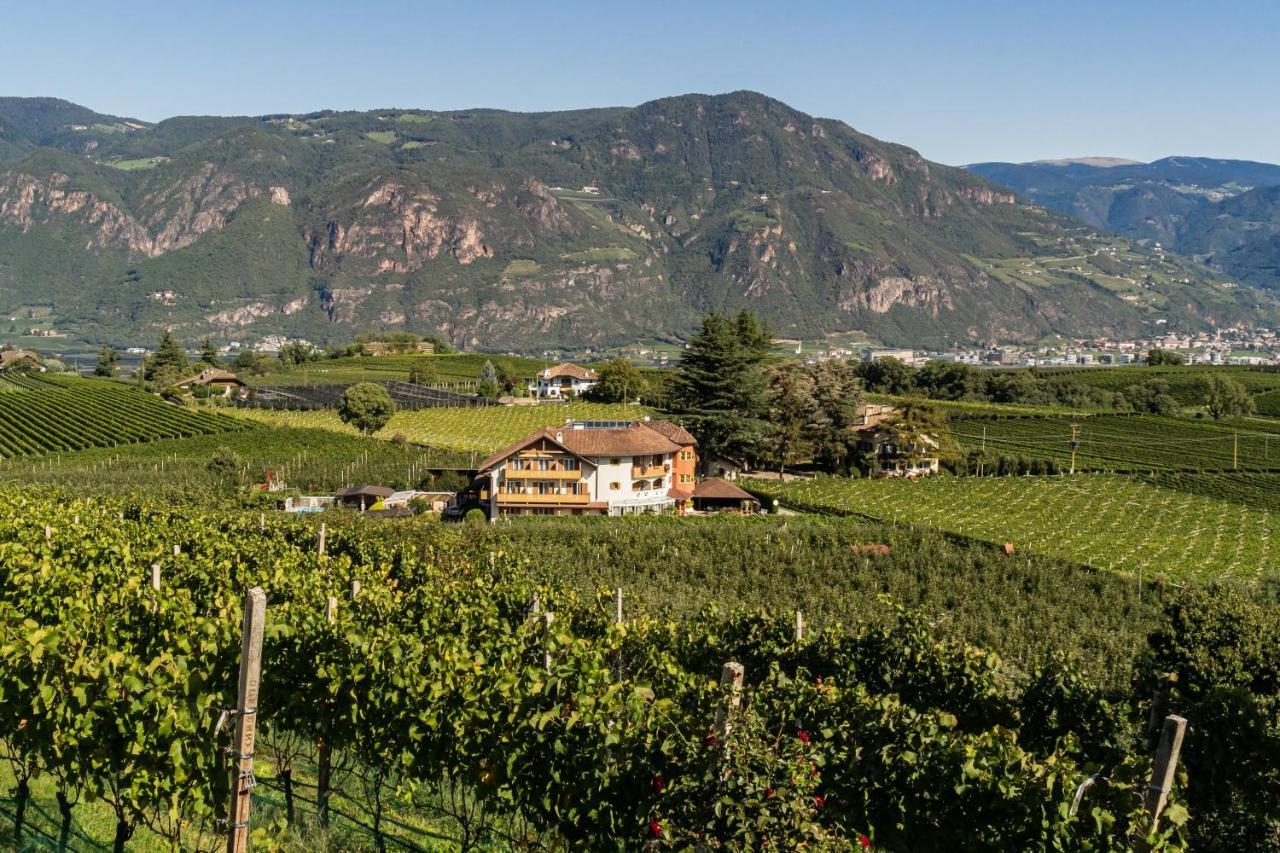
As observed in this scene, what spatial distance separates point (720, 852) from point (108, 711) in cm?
596

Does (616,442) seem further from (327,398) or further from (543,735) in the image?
(327,398)

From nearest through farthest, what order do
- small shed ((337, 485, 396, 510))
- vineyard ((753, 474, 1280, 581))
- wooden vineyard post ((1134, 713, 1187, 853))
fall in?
wooden vineyard post ((1134, 713, 1187, 853))
vineyard ((753, 474, 1280, 581))
small shed ((337, 485, 396, 510))

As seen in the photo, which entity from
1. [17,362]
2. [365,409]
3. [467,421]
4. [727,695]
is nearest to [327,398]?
[467,421]

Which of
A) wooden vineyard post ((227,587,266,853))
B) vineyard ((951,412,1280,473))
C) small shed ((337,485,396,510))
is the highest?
wooden vineyard post ((227,587,266,853))

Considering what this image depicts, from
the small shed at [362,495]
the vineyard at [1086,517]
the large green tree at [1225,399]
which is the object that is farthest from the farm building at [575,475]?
the large green tree at [1225,399]

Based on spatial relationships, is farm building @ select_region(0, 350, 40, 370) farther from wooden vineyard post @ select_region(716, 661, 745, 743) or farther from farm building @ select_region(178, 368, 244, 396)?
wooden vineyard post @ select_region(716, 661, 745, 743)

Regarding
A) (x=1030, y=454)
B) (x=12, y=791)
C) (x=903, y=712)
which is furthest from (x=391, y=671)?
(x=1030, y=454)

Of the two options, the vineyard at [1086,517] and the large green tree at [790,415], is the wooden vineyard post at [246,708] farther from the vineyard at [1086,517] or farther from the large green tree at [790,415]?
the large green tree at [790,415]

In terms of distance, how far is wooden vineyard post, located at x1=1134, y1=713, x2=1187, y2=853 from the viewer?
7020mm

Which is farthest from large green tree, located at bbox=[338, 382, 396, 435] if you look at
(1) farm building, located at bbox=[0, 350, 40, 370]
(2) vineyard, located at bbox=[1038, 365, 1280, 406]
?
(2) vineyard, located at bbox=[1038, 365, 1280, 406]

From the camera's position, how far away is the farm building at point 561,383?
10944cm

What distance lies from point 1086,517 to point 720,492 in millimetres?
17411

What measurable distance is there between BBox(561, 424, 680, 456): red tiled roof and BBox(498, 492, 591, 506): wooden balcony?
2.11 meters

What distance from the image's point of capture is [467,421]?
80750 millimetres
